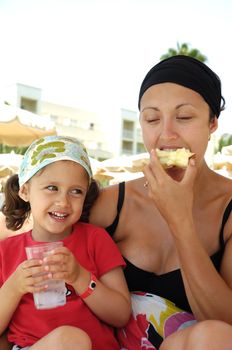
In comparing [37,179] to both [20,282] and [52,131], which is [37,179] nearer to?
[20,282]

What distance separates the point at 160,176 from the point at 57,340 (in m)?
0.82

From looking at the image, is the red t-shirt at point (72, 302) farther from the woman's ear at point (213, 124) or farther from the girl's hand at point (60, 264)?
the woman's ear at point (213, 124)

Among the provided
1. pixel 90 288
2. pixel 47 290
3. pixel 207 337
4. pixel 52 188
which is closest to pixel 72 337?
pixel 47 290

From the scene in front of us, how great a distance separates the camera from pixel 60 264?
68.9 inches

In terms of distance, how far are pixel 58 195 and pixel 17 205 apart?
52cm

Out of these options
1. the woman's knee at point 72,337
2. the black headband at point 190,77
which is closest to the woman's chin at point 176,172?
the black headband at point 190,77

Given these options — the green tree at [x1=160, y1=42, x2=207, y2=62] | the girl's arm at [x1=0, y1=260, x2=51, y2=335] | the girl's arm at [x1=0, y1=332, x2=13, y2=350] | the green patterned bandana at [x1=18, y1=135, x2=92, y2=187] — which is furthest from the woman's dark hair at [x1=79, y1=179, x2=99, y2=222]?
the green tree at [x1=160, y1=42, x2=207, y2=62]

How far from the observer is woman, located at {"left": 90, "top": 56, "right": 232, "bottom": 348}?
1.80 meters

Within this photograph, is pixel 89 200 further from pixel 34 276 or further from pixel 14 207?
pixel 34 276

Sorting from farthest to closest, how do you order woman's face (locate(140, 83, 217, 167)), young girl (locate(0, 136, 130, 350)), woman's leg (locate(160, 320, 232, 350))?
woman's face (locate(140, 83, 217, 167)), young girl (locate(0, 136, 130, 350)), woman's leg (locate(160, 320, 232, 350))

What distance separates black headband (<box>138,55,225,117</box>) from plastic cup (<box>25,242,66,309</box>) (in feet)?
3.41

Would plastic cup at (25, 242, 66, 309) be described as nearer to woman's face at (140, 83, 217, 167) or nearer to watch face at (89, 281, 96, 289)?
watch face at (89, 281, 96, 289)

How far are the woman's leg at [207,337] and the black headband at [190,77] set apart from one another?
1193mm

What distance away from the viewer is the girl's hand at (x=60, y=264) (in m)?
1.73
